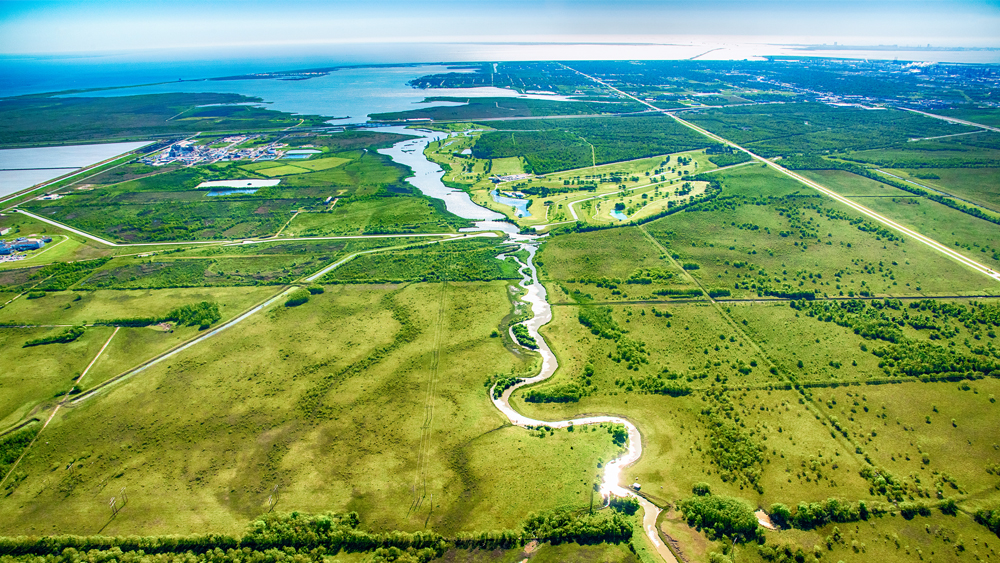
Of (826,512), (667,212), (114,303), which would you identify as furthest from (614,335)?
(114,303)

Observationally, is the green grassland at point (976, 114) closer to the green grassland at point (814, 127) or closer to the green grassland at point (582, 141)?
the green grassland at point (814, 127)

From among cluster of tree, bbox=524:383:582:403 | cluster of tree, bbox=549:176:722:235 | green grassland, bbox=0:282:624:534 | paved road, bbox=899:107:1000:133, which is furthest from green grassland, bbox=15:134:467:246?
paved road, bbox=899:107:1000:133

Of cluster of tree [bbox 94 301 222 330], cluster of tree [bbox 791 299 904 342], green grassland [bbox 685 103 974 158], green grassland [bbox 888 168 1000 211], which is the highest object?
green grassland [bbox 685 103 974 158]

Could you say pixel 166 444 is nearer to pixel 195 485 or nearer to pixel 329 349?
pixel 195 485

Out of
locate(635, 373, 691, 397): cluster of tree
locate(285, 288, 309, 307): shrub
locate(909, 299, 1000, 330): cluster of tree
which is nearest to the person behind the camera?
locate(635, 373, 691, 397): cluster of tree

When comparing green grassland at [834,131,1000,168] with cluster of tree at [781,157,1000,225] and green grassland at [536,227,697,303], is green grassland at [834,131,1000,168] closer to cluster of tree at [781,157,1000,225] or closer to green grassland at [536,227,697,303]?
cluster of tree at [781,157,1000,225]

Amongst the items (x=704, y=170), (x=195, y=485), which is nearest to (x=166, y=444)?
(x=195, y=485)

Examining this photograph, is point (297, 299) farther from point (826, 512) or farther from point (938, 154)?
point (938, 154)
